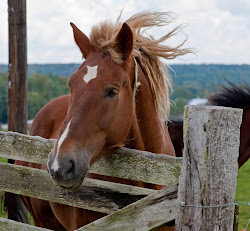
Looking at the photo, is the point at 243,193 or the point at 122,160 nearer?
the point at 122,160

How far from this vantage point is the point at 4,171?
305cm

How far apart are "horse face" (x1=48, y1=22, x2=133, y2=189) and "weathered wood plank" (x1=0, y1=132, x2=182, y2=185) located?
11 centimetres

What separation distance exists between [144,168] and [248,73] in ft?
14.0

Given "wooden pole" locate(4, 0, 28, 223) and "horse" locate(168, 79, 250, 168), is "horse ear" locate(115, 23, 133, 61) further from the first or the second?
"horse" locate(168, 79, 250, 168)

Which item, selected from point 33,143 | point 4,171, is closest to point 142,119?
point 33,143

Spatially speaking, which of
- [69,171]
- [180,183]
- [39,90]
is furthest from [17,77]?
[39,90]

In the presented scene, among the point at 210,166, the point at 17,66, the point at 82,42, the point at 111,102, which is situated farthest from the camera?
the point at 17,66

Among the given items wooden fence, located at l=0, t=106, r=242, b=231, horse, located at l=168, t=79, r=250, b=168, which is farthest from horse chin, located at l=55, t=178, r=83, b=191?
Result: horse, located at l=168, t=79, r=250, b=168

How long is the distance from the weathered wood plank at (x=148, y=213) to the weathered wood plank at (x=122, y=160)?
214mm

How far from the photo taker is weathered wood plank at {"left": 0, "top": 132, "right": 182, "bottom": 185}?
7.47ft

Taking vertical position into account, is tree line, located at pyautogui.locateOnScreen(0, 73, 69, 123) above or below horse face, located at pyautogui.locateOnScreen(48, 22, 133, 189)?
above

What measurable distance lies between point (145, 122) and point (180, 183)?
1146 millimetres

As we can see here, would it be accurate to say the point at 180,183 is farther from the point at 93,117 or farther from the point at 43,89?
the point at 43,89

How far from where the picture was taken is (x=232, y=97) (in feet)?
18.6
